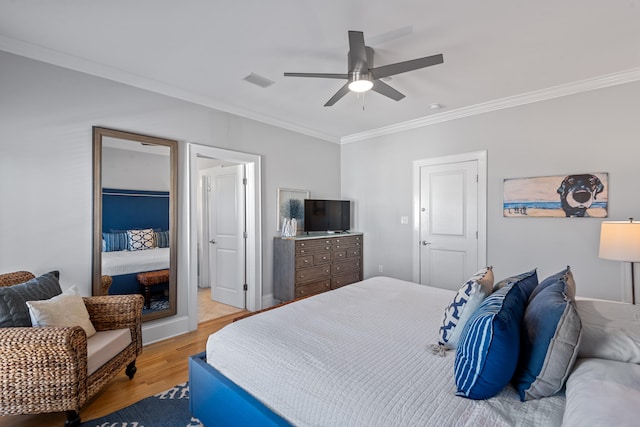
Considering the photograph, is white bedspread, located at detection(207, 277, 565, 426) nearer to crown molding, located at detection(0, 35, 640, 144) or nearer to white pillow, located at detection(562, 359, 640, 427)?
white pillow, located at detection(562, 359, 640, 427)

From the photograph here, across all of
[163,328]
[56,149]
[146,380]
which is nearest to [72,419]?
[146,380]

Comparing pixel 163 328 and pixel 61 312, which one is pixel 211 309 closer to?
pixel 163 328

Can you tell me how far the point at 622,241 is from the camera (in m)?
2.32

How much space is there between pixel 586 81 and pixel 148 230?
15.5ft

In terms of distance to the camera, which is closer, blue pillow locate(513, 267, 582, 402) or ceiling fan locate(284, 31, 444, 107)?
blue pillow locate(513, 267, 582, 402)

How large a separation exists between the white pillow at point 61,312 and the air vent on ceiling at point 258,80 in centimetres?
236

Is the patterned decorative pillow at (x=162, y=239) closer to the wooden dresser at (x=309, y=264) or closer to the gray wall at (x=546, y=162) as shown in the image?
the wooden dresser at (x=309, y=264)

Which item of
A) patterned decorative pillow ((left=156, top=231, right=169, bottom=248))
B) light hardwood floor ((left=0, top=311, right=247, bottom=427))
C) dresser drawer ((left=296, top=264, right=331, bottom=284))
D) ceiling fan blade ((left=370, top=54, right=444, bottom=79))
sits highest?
ceiling fan blade ((left=370, top=54, right=444, bottom=79))

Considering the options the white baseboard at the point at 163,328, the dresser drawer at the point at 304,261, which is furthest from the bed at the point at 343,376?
the dresser drawer at the point at 304,261

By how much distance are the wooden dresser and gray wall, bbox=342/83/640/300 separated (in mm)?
800

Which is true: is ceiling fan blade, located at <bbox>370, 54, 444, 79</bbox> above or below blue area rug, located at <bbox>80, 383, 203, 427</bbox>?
above

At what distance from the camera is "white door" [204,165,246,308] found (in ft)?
13.9

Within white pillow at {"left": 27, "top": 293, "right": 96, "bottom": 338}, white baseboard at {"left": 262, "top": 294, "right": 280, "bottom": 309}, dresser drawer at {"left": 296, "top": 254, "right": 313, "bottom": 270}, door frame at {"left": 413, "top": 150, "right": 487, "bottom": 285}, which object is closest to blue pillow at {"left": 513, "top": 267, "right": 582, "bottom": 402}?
white pillow at {"left": 27, "top": 293, "right": 96, "bottom": 338}

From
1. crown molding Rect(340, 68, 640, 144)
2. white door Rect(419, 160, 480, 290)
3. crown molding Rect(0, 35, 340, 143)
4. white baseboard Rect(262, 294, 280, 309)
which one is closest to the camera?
crown molding Rect(0, 35, 340, 143)
